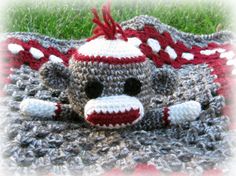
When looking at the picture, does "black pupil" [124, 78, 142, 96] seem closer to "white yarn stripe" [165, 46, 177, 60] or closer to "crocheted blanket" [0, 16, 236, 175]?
"crocheted blanket" [0, 16, 236, 175]

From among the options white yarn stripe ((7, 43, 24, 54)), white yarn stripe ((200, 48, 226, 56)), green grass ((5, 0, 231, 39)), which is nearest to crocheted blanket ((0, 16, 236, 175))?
white yarn stripe ((7, 43, 24, 54))

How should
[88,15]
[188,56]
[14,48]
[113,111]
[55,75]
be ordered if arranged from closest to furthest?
[113,111], [55,75], [14,48], [188,56], [88,15]

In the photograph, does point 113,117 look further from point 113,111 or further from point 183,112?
point 183,112

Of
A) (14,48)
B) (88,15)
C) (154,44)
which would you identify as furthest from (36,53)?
(88,15)

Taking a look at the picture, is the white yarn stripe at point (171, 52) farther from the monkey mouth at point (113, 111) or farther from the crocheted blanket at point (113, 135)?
the monkey mouth at point (113, 111)

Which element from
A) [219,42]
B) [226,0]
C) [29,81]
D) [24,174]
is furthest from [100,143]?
[226,0]

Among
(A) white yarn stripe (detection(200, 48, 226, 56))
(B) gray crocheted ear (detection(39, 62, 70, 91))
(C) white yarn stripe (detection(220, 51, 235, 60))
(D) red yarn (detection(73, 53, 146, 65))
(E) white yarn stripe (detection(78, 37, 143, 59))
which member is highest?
(A) white yarn stripe (detection(200, 48, 226, 56))
